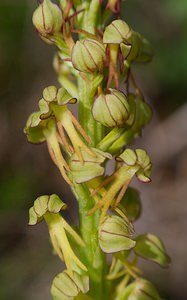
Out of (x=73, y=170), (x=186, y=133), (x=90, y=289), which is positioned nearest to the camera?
(x=73, y=170)

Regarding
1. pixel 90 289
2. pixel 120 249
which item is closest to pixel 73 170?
pixel 120 249

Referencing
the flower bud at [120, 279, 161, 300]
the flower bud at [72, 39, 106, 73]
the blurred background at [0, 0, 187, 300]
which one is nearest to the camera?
the flower bud at [72, 39, 106, 73]

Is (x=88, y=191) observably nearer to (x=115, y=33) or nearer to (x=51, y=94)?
(x=51, y=94)

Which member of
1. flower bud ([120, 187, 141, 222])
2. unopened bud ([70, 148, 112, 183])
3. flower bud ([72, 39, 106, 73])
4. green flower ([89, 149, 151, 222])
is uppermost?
flower bud ([72, 39, 106, 73])

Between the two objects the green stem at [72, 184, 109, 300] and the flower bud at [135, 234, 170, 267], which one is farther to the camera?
the flower bud at [135, 234, 170, 267]

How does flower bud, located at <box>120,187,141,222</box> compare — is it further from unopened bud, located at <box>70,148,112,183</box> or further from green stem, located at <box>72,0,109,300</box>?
unopened bud, located at <box>70,148,112,183</box>

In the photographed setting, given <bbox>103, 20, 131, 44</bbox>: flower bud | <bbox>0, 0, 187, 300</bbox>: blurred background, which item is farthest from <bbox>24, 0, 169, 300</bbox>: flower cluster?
<bbox>0, 0, 187, 300</bbox>: blurred background

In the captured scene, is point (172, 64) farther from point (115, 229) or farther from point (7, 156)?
point (115, 229)

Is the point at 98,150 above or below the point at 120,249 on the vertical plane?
above
